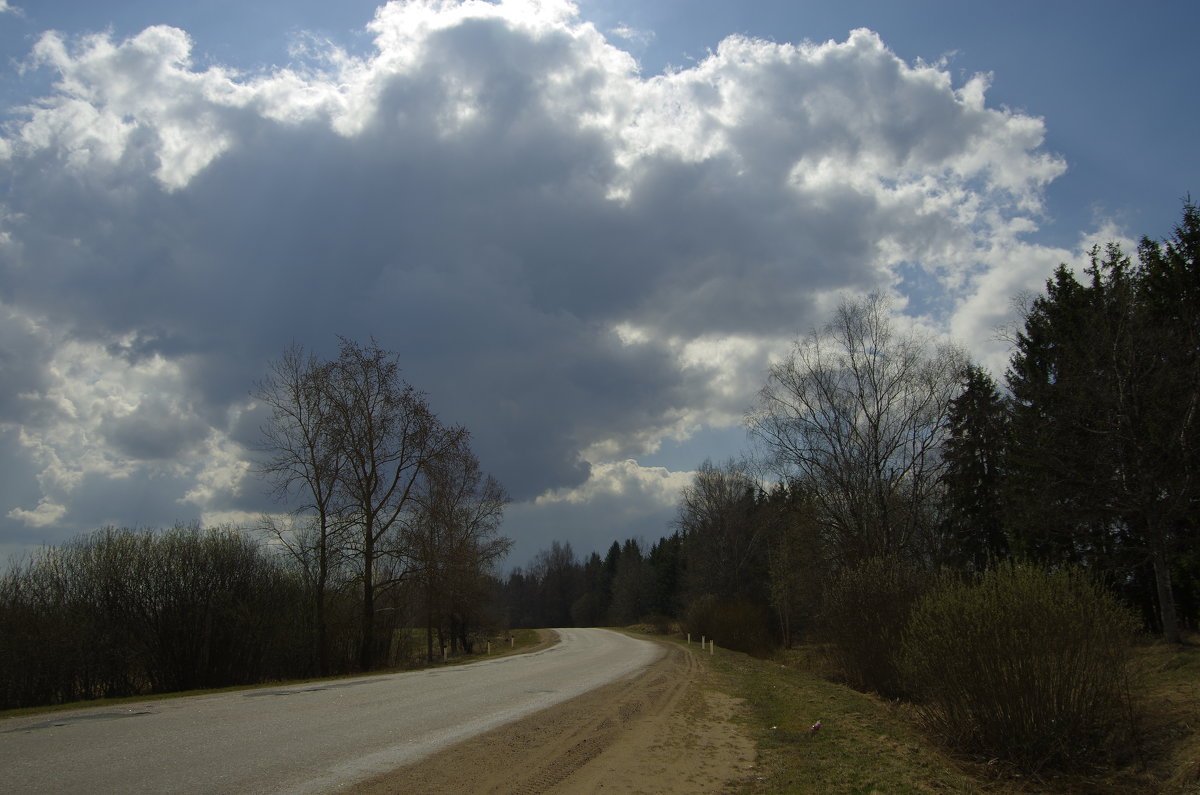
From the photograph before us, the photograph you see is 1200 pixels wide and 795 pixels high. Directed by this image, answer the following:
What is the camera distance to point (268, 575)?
24.7m

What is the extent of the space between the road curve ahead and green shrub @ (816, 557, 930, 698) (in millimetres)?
7709

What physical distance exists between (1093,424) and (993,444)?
53.7 feet

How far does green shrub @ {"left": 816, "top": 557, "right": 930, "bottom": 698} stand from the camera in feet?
55.2

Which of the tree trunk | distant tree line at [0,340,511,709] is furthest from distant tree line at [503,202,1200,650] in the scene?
distant tree line at [0,340,511,709]

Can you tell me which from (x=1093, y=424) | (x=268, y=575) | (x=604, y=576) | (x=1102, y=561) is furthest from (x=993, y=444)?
(x=604, y=576)

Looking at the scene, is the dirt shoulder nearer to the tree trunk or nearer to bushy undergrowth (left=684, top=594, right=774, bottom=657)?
the tree trunk

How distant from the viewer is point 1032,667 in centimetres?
895

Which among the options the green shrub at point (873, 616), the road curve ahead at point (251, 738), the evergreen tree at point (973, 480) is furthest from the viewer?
the evergreen tree at point (973, 480)

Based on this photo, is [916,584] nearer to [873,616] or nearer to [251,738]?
[873,616]

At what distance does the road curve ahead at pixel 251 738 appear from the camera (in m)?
6.39

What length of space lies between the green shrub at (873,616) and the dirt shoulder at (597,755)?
555 centimetres

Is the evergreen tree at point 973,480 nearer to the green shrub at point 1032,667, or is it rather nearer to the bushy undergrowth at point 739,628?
the bushy undergrowth at point 739,628

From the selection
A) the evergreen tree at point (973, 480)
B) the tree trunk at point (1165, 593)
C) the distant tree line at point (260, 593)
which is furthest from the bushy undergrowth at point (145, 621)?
the evergreen tree at point (973, 480)

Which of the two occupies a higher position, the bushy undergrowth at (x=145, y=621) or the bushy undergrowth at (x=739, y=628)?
the bushy undergrowth at (x=145, y=621)
